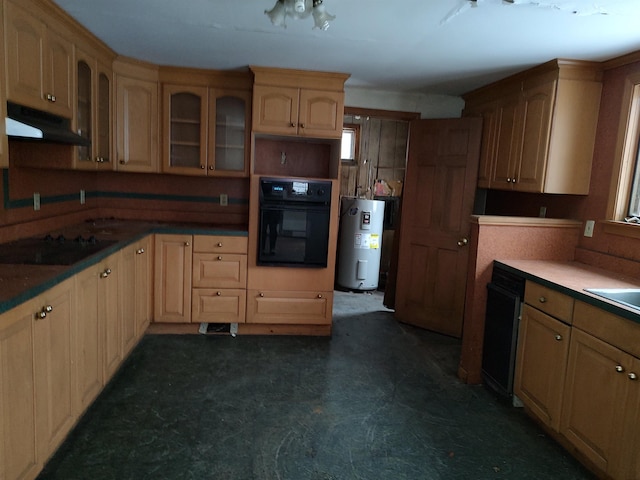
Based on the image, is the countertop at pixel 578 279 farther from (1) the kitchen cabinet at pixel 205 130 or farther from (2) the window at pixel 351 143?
(2) the window at pixel 351 143

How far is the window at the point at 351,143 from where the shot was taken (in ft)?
21.4

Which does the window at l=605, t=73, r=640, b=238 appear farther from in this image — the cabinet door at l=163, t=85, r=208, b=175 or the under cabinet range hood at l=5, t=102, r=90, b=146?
the under cabinet range hood at l=5, t=102, r=90, b=146

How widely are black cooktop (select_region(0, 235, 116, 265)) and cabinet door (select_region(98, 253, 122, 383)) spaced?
129 mm

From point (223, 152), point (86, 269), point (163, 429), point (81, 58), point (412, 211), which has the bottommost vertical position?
point (163, 429)

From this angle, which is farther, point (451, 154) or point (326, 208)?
point (451, 154)

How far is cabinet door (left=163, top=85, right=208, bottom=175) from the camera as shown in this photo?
3824mm

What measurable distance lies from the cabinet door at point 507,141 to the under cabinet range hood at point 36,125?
2976mm

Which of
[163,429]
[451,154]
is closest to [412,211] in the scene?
[451,154]

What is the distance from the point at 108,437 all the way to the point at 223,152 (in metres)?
2.42

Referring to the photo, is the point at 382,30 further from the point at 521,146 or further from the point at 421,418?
the point at 421,418

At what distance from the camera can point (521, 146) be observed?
10.9ft

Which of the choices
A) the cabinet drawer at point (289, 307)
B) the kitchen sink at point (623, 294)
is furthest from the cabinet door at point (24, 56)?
the kitchen sink at point (623, 294)

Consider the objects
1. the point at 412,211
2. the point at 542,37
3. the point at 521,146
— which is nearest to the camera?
the point at 542,37

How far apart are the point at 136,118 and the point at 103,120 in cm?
35
